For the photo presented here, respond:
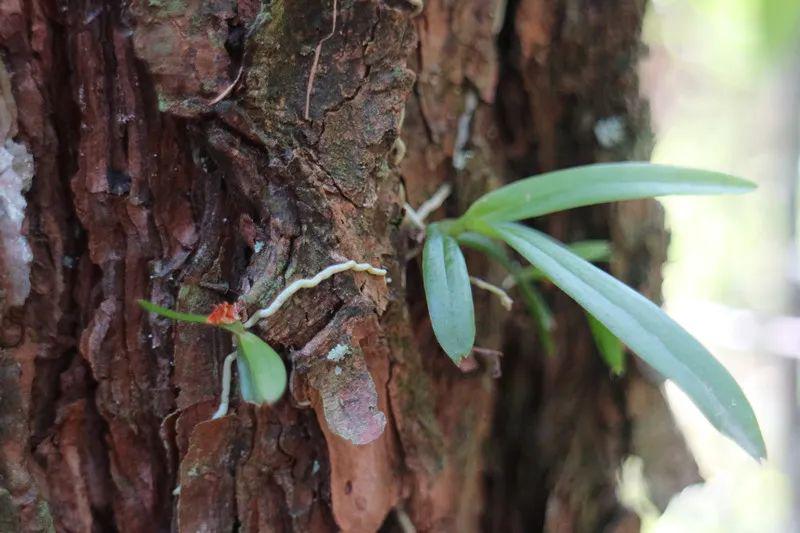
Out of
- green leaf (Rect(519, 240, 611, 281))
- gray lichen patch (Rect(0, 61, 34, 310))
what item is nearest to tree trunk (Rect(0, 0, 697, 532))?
gray lichen patch (Rect(0, 61, 34, 310))

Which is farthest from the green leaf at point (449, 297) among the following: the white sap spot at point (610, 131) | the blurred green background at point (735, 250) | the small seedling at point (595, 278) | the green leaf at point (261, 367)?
the blurred green background at point (735, 250)

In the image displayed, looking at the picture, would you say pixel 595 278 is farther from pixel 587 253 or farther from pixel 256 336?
pixel 256 336

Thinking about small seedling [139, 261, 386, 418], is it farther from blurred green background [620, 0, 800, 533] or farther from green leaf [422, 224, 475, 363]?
blurred green background [620, 0, 800, 533]

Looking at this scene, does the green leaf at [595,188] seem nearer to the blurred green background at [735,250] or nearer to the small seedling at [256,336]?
the small seedling at [256,336]

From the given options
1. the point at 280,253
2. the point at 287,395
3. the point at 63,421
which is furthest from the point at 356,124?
the point at 63,421

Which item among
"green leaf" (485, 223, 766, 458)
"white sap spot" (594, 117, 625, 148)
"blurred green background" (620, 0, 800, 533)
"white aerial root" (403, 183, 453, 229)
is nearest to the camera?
"green leaf" (485, 223, 766, 458)
